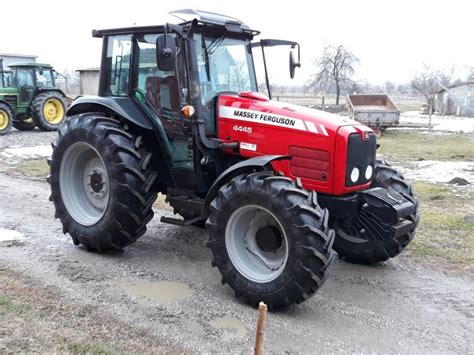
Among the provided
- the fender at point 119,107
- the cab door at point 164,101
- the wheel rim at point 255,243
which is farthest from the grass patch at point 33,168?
the wheel rim at point 255,243

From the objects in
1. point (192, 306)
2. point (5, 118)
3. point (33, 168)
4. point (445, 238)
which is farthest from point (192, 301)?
point (5, 118)

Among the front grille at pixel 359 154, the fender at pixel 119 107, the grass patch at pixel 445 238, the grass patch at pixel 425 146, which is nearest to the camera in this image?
the front grille at pixel 359 154

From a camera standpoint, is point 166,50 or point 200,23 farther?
point 200,23

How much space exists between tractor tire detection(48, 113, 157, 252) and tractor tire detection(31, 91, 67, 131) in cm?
1372

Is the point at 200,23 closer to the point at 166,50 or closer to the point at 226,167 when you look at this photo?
the point at 166,50

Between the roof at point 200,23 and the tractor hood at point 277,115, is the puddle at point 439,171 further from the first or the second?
the roof at point 200,23

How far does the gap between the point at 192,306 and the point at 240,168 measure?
51.4 inches

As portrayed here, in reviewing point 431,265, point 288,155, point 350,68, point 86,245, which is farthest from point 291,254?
point 350,68

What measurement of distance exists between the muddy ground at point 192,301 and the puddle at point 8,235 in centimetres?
2

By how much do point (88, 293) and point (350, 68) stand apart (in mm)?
33180

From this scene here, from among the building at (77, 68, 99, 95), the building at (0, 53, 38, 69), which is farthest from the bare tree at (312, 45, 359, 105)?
the building at (0, 53, 38, 69)

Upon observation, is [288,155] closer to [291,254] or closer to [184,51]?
[291,254]

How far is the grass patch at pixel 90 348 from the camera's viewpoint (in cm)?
341

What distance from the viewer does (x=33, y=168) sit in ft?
35.9
